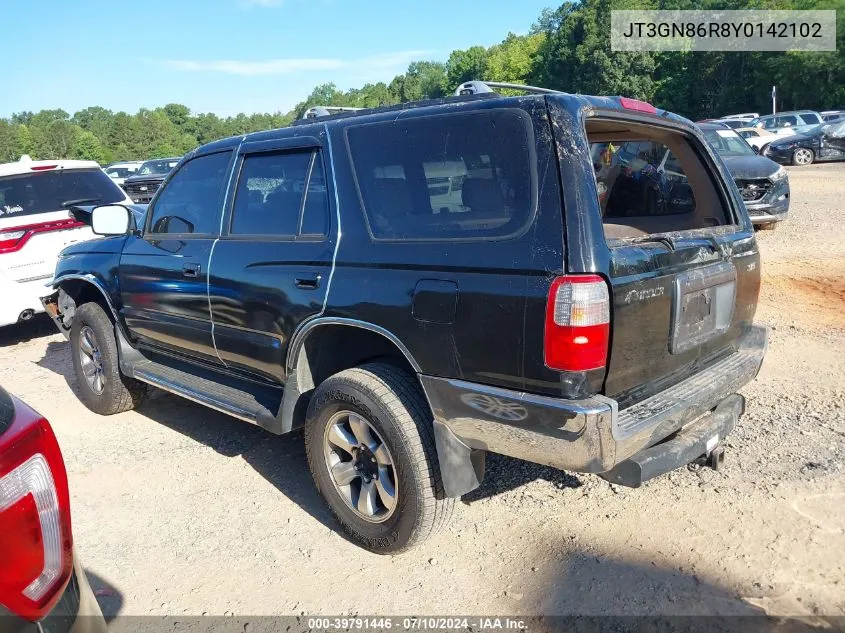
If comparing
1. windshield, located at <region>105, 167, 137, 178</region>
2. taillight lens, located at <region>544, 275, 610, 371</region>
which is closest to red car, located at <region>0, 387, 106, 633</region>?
taillight lens, located at <region>544, 275, 610, 371</region>

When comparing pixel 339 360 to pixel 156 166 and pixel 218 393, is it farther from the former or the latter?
pixel 156 166

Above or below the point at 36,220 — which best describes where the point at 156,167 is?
above

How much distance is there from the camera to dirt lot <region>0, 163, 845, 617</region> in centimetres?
282

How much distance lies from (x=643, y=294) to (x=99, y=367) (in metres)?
4.18

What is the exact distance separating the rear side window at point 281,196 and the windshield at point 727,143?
10147 mm

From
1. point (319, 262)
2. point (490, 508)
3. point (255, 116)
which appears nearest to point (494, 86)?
point (319, 262)

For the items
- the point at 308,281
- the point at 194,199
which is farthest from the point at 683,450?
the point at 194,199

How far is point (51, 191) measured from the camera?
24.2 ft

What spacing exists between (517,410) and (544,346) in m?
0.28

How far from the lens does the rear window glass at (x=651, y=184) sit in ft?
11.8

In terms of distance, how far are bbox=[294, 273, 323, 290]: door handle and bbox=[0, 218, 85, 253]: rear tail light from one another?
499 centimetres

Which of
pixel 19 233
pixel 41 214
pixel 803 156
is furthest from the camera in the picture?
pixel 803 156

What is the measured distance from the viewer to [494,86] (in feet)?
11.5

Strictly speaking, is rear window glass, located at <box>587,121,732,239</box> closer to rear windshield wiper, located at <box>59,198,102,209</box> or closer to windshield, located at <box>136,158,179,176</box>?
rear windshield wiper, located at <box>59,198,102,209</box>
